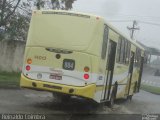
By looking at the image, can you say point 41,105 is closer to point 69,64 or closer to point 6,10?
point 69,64

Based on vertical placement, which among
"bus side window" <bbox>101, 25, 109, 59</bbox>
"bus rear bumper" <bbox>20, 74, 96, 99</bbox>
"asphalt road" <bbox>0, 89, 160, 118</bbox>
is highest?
"bus side window" <bbox>101, 25, 109, 59</bbox>

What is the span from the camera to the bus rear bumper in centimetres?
1583

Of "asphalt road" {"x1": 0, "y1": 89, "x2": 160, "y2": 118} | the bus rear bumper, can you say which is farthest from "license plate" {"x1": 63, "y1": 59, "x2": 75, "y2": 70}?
"asphalt road" {"x1": 0, "y1": 89, "x2": 160, "y2": 118}

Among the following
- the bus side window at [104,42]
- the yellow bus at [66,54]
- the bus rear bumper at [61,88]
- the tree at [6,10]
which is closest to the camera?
the bus rear bumper at [61,88]

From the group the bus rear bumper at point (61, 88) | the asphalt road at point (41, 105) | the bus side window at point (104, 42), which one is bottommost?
the asphalt road at point (41, 105)

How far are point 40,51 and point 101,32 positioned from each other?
6.66 ft

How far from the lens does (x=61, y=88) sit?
1597cm

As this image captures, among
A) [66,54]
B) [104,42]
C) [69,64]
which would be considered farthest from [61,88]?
[104,42]

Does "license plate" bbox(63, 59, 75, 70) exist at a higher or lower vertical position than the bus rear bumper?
higher

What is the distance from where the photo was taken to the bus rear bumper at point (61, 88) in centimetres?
1583

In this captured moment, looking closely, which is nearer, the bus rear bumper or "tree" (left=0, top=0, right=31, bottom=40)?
the bus rear bumper

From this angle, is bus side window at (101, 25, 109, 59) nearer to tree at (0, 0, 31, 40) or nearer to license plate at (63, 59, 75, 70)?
license plate at (63, 59, 75, 70)

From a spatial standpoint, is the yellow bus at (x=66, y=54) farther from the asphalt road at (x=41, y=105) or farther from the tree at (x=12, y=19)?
the tree at (x=12, y=19)

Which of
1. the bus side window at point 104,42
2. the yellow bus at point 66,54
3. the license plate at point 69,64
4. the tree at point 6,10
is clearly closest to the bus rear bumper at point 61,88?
the yellow bus at point 66,54
